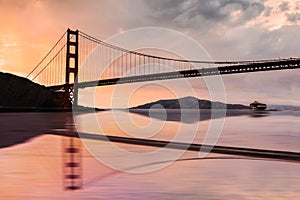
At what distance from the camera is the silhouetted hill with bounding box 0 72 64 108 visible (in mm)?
87375

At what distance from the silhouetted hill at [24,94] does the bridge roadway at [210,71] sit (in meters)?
17.9

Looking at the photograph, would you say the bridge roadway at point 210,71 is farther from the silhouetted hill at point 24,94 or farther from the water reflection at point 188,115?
the silhouetted hill at point 24,94

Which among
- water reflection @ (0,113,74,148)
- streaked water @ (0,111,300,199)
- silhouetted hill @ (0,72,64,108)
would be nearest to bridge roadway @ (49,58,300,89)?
silhouetted hill @ (0,72,64,108)

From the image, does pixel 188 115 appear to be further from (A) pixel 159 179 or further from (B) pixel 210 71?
(A) pixel 159 179

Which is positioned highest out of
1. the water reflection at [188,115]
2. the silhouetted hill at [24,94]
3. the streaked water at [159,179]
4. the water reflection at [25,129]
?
the silhouetted hill at [24,94]

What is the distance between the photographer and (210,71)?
72.0 m

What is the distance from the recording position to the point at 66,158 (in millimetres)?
10023

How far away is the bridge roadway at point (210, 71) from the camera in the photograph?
67.5m

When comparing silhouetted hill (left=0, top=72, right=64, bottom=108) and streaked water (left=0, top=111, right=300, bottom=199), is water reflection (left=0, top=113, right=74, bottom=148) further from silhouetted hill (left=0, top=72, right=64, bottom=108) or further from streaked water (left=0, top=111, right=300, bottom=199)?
silhouetted hill (left=0, top=72, right=64, bottom=108)

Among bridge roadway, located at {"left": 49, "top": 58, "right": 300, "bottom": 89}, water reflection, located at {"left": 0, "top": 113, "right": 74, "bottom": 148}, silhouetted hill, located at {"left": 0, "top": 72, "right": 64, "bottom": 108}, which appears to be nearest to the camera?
water reflection, located at {"left": 0, "top": 113, "right": 74, "bottom": 148}

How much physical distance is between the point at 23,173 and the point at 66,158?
2776mm

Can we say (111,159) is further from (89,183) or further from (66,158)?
(89,183)

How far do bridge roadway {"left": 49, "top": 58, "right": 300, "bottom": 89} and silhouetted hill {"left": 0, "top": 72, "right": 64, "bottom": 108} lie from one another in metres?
17.9

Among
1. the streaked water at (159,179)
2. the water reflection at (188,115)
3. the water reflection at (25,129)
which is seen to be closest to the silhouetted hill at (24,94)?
the water reflection at (188,115)
